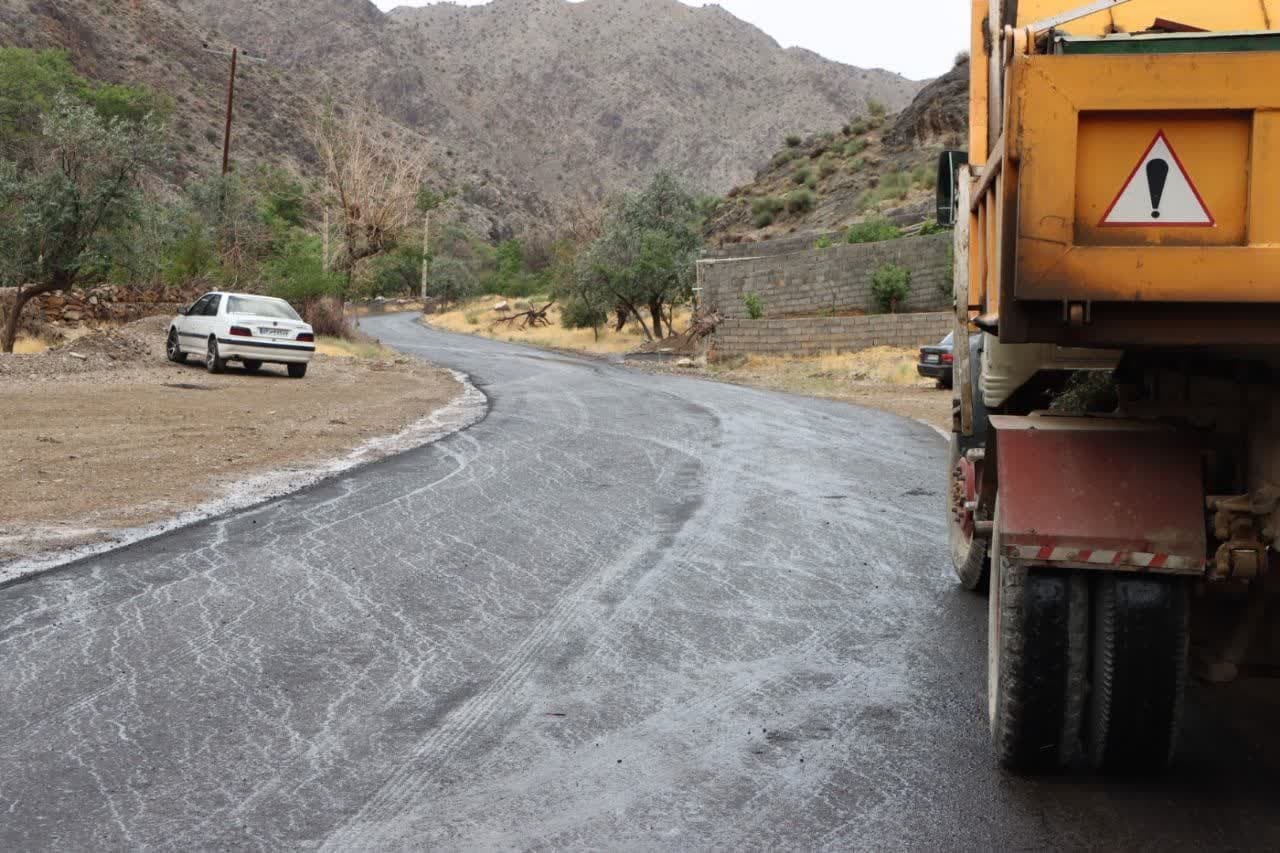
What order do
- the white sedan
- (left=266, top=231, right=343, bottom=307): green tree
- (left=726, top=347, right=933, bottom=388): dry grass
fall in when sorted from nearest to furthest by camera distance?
the white sedan < (left=726, top=347, right=933, bottom=388): dry grass < (left=266, top=231, right=343, bottom=307): green tree

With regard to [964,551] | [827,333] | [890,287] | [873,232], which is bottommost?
[964,551]

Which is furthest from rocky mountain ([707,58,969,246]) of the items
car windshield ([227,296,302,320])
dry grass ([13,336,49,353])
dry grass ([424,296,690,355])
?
dry grass ([13,336,49,353])

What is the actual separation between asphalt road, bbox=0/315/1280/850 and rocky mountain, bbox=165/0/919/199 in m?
124

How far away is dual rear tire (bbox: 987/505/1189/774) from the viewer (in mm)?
4184

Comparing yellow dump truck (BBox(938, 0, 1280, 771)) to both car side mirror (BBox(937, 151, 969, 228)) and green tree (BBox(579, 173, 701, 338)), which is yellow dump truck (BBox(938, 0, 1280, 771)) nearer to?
car side mirror (BBox(937, 151, 969, 228))

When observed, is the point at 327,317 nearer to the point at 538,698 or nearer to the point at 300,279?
the point at 300,279

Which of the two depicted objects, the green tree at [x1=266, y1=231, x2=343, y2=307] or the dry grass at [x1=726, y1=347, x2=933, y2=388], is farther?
the green tree at [x1=266, y1=231, x2=343, y2=307]

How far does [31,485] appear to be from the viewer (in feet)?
37.6

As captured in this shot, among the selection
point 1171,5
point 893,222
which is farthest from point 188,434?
point 893,222

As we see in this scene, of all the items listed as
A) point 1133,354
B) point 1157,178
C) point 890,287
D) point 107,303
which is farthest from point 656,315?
point 1157,178

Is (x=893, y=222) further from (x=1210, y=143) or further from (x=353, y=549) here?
(x=1210, y=143)

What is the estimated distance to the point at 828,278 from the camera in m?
43.4

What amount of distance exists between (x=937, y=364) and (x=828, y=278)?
625 inches

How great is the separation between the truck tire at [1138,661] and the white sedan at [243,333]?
23.6 metres
